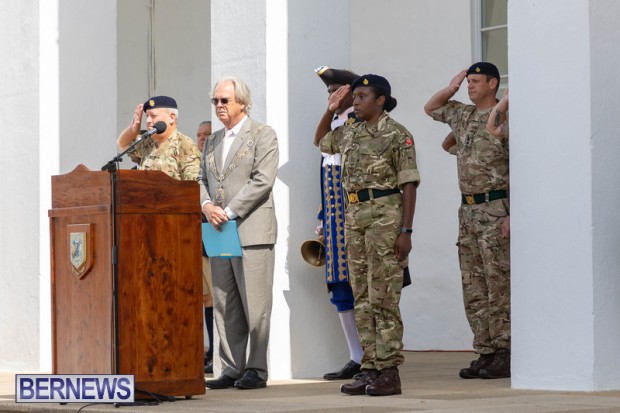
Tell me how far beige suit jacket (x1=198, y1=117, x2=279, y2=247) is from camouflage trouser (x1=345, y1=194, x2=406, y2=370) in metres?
0.91

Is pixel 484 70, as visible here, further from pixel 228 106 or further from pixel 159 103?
pixel 159 103

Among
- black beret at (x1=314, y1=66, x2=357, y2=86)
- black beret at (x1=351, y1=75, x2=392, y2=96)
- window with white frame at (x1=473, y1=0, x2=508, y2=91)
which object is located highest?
window with white frame at (x1=473, y1=0, x2=508, y2=91)

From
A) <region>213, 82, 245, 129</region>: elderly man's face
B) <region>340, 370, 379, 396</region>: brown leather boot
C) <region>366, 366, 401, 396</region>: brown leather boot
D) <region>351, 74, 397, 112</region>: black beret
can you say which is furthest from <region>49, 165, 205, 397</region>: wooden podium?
<region>213, 82, 245, 129</region>: elderly man's face

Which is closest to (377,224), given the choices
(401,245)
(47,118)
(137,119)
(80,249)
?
(401,245)

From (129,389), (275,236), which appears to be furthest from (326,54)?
(129,389)

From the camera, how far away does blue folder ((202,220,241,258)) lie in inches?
346

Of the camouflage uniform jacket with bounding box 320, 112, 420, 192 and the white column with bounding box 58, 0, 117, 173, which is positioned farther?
the white column with bounding box 58, 0, 117, 173

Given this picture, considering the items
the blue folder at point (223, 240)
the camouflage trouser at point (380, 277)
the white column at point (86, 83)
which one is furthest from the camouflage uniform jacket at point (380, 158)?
the white column at point (86, 83)

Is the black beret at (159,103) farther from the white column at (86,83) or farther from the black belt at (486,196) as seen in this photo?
the black belt at (486,196)

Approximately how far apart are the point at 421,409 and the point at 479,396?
3.02 feet

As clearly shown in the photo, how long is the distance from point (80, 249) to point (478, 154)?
9.93 ft

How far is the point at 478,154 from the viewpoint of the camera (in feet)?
30.1

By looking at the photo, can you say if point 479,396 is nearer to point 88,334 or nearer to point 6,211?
point 88,334

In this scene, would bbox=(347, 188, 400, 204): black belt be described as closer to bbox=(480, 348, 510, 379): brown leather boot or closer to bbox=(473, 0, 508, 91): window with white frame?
bbox=(480, 348, 510, 379): brown leather boot
